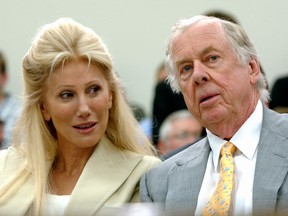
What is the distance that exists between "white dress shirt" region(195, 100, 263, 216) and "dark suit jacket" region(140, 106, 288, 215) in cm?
2

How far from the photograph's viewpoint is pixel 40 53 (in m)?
4.01

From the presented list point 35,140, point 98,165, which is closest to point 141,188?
point 98,165

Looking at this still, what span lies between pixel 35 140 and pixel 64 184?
225 millimetres

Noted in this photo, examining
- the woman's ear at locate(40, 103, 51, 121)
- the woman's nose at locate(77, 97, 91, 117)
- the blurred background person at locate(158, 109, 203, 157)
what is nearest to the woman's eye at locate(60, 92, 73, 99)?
the woman's nose at locate(77, 97, 91, 117)

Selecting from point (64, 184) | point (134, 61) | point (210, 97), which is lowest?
point (134, 61)

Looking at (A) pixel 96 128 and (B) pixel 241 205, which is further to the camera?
(A) pixel 96 128

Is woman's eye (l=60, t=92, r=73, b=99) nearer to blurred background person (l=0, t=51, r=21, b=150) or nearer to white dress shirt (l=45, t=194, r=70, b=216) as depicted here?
white dress shirt (l=45, t=194, r=70, b=216)

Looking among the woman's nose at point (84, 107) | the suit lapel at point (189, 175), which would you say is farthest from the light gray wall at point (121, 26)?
the suit lapel at point (189, 175)

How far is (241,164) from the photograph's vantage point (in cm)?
363

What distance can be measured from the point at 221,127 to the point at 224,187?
0.88ft

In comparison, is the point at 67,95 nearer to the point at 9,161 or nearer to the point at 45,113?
the point at 45,113

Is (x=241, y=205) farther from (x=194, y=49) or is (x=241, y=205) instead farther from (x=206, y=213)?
(x=194, y=49)

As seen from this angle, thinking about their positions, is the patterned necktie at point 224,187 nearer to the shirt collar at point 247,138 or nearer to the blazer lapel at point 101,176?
the shirt collar at point 247,138

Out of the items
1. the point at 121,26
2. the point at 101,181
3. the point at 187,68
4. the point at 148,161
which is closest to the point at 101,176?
the point at 101,181
